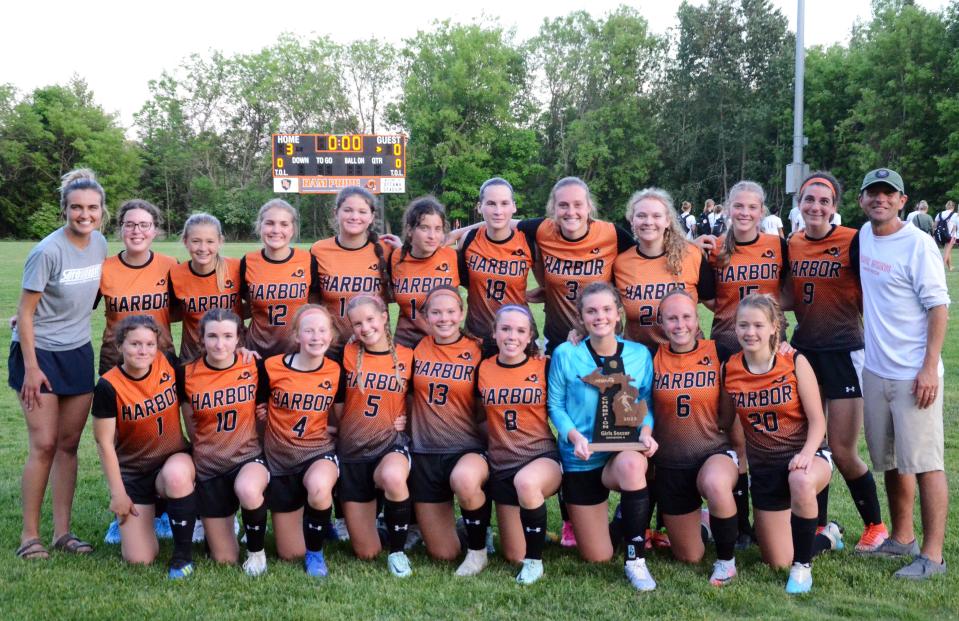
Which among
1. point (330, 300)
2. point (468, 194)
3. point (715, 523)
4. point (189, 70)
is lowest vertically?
point (715, 523)

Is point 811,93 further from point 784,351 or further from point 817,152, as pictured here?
point 784,351

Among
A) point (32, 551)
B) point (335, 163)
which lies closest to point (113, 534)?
point (32, 551)

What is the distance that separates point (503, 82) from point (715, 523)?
40639mm

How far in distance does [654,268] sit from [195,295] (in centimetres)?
232

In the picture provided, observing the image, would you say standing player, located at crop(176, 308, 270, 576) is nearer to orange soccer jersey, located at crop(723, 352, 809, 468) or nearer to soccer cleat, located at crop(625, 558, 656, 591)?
soccer cleat, located at crop(625, 558, 656, 591)

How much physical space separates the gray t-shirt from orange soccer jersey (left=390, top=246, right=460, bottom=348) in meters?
1.47

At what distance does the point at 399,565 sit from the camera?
11.9ft

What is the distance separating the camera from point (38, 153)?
43.1 meters

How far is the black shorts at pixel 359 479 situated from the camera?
12.6 ft

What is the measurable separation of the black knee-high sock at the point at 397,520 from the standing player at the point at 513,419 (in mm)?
401

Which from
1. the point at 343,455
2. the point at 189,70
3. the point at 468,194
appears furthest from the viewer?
the point at 189,70

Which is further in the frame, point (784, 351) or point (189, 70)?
point (189, 70)

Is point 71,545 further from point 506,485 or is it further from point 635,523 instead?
point 635,523

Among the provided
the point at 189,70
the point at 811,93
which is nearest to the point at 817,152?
the point at 811,93
